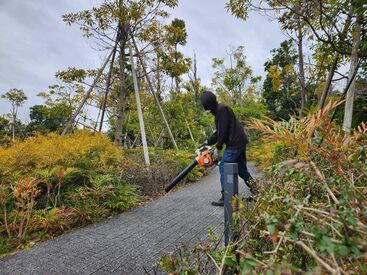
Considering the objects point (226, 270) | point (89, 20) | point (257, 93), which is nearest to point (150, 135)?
point (89, 20)

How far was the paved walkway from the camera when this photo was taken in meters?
2.34

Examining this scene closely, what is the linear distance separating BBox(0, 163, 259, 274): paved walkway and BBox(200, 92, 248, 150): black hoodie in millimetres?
1202

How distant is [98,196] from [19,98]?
31.6 metres

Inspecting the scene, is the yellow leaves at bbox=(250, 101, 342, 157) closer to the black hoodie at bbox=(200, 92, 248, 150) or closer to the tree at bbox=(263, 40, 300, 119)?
the black hoodie at bbox=(200, 92, 248, 150)

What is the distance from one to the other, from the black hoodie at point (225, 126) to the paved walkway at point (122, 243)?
120cm

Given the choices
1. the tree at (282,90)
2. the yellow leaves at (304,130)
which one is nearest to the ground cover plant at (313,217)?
the yellow leaves at (304,130)

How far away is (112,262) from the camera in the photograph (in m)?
2.40

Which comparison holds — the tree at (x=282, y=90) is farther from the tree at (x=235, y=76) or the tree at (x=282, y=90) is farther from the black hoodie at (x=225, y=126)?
the black hoodie at (x=225, y=126)

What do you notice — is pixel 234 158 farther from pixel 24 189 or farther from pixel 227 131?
pixel 24 189

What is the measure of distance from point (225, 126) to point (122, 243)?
88.8 inches

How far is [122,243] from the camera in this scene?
285 cm

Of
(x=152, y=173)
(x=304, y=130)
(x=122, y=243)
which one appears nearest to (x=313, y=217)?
(x=304, y=130)

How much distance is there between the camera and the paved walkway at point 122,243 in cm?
234

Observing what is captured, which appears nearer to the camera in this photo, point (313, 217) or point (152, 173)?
point (313, 217)
